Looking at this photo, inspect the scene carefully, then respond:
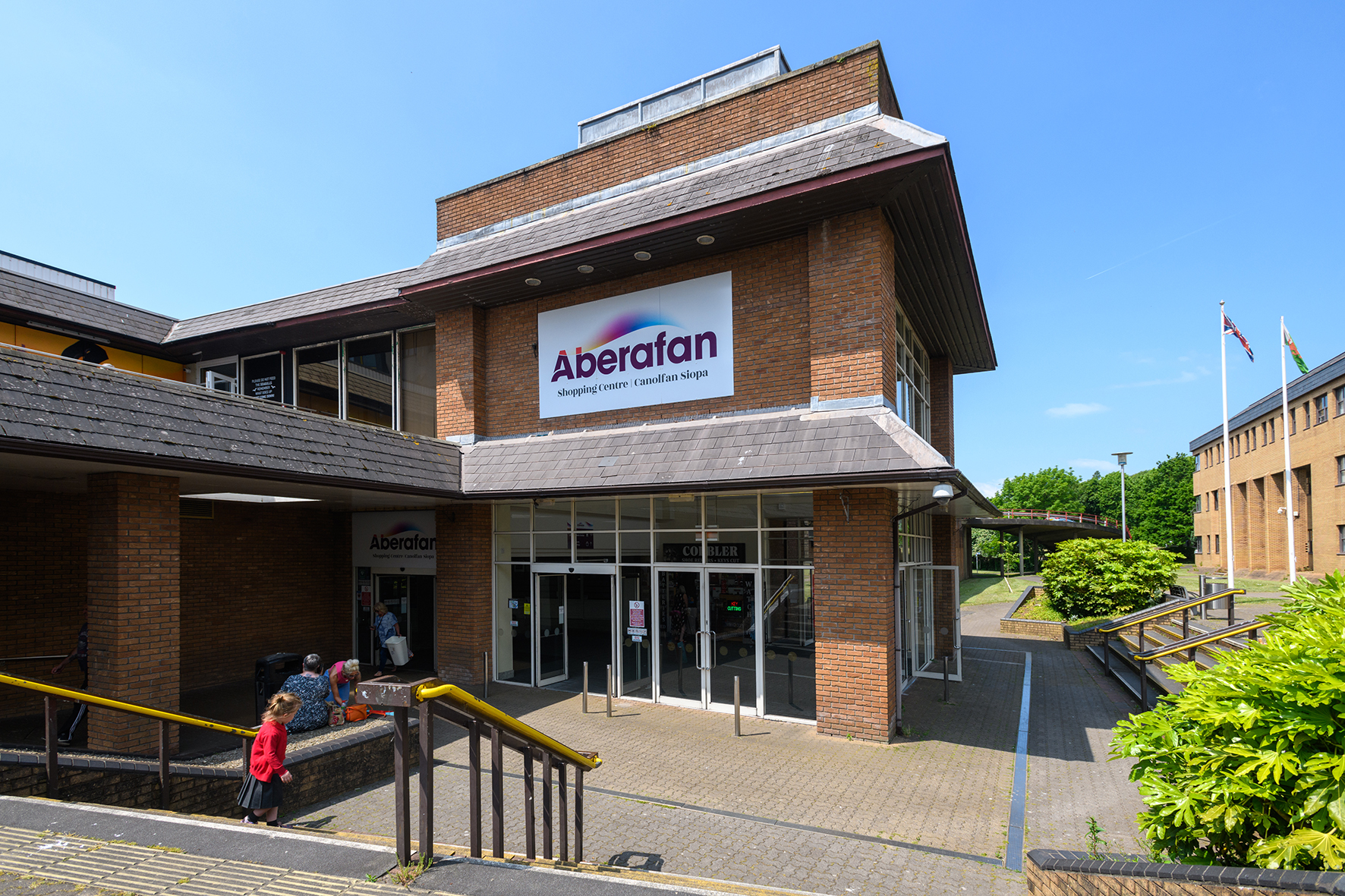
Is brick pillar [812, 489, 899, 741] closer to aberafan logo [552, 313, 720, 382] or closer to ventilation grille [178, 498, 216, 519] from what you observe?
aberafan logo [552, 313, 720, 382]

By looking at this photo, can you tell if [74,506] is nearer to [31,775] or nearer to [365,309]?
[365,309]

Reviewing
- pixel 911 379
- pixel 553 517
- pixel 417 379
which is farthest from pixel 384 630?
pixel 911 379

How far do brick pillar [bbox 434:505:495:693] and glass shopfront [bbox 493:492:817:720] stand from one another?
8.5 inches

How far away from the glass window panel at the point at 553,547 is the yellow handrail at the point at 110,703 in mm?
6182

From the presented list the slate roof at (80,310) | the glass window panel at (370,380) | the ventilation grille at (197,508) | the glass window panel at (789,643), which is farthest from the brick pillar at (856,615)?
the slate roof at (80,310)

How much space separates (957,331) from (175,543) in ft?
49.4

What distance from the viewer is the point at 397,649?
43.2 feet

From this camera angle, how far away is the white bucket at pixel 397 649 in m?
13.1

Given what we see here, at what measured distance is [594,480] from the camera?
10.7 m

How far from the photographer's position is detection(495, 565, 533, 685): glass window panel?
12836 mm

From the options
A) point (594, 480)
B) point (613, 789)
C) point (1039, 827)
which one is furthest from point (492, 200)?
point (1039, 827)

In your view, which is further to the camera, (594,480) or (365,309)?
(365,309)

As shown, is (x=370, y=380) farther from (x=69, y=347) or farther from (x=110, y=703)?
(x=110, y=703)

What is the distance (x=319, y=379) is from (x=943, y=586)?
1463cm
